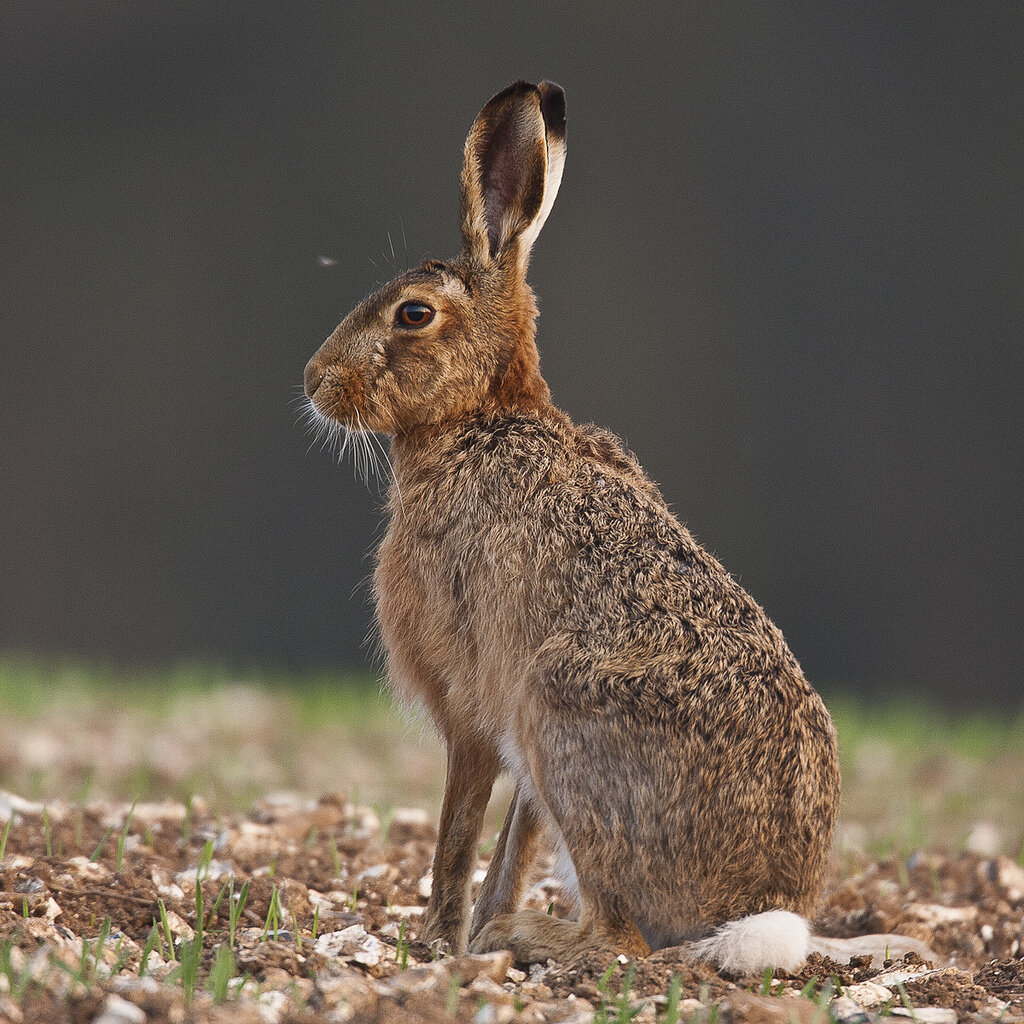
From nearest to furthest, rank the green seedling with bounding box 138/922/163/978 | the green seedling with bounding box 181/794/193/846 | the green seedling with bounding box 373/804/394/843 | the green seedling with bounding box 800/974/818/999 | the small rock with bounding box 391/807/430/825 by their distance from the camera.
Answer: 1. the green seedling with bounding box 138/922/163/978
2. the green seedling with bounding box 800/974/818/999
3. the green seedling with bounding box 181/794/193/846
4. the green seedling with bounding box 373/804/394/843
5. the small rock with bounding box 391/807/430/825

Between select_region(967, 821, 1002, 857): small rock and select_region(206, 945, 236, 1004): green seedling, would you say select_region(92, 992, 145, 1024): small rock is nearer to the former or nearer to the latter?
select_region(206, 945, 236, 1004): green seedling

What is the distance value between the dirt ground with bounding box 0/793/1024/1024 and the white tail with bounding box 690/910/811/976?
38mm

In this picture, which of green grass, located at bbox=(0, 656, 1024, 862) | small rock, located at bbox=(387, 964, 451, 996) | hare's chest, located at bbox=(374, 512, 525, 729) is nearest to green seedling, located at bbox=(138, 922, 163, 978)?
small rock, located at bbox=(387, 964, 451, 996)

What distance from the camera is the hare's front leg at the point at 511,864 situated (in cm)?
361

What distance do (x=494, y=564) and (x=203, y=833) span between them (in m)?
1.89

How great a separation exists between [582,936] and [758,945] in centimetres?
43

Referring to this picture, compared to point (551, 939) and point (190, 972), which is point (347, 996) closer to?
point (190, 972)

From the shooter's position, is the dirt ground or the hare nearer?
the dirt ground

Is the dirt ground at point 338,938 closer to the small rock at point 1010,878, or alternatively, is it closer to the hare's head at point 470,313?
the small rock at point 1010,878

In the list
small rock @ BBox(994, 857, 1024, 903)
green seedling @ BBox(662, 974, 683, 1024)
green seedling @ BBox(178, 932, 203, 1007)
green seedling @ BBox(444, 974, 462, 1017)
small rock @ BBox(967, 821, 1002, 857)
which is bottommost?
small rock @ BBox(967, 821, 1002, 857)

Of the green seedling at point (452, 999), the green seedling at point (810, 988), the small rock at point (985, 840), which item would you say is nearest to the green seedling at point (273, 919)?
the green seedling at point (452, 999)

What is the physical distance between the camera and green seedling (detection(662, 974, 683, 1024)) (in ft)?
8.70

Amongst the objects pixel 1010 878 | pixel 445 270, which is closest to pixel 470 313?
pixel 445 270

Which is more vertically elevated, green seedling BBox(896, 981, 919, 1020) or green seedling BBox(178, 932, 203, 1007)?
green seedling BBox(896, 981, 919, 1020)
